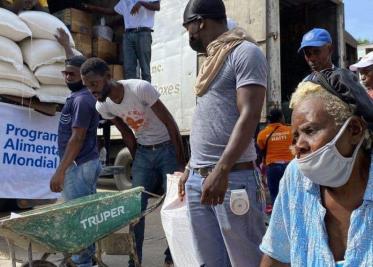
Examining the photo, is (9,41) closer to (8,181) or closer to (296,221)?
(8,181)

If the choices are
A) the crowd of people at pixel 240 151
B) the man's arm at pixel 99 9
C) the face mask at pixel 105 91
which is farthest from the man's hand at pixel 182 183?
the man's arm at pixel 99 9

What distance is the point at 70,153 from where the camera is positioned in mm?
3602

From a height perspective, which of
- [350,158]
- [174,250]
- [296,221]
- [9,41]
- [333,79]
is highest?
[9,41]

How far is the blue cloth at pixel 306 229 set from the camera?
1.33 m

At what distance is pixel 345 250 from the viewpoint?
1.38m

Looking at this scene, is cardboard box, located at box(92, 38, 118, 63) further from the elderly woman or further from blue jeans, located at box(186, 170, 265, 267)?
the elderly woman

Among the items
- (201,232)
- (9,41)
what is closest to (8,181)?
(9,41)

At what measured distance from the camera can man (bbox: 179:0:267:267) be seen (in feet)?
6.94

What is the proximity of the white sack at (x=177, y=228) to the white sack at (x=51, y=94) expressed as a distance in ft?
8.31

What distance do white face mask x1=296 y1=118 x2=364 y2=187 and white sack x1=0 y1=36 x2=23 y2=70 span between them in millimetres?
3985

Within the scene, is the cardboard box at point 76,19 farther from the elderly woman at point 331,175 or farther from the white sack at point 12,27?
the elderly woman at point 331,175

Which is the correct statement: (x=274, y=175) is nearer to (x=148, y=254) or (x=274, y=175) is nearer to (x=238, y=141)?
(x=148, y=254)

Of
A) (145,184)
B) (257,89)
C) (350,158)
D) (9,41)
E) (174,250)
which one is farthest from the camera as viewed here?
(9,41)

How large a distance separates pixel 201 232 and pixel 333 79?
1.16 m
